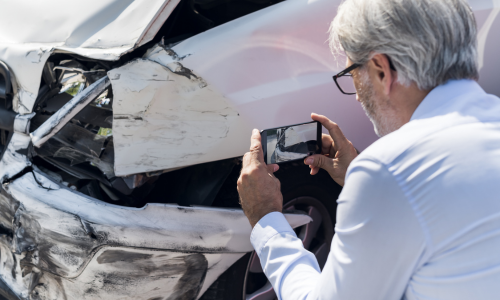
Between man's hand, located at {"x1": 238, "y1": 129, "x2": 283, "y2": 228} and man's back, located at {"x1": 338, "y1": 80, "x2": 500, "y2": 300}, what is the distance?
0.42m

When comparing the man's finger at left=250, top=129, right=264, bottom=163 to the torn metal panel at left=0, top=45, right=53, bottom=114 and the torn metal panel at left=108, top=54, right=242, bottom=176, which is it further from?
the torn metal panel at left=0, top=45, right=53, bottom=114

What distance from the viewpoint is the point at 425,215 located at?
2.94 ft

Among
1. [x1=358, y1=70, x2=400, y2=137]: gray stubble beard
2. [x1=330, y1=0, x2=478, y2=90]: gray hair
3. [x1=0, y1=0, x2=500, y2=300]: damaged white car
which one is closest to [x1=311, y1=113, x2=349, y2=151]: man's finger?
[x1=0, y1=0, x2=500, y2=300]: damaged white car

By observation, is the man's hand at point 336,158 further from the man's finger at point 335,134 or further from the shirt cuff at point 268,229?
the shirt cuff at point 268,229

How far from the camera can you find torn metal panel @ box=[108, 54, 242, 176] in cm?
184

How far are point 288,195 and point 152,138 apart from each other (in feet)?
2.48

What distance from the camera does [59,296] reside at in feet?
6.32

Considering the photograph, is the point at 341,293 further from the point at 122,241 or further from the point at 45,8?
the point at 45,8

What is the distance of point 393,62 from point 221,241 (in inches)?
45.3

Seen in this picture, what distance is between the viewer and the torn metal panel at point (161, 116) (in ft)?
6.05

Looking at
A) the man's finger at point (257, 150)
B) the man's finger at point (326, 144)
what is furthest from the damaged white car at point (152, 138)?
the man's finger at point (257, 150)

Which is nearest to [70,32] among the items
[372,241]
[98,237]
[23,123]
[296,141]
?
[23,123]

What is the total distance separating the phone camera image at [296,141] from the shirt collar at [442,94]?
704mm

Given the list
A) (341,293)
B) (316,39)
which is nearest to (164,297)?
(341,293)
